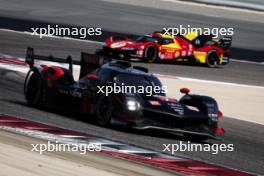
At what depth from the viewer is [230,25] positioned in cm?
3862

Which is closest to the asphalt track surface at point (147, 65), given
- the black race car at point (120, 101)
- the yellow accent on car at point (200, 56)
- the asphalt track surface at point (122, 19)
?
the asphalt track surface at point (122, 19)

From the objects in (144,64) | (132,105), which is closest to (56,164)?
(132,105)

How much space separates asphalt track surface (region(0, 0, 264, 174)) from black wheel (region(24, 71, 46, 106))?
284 millimetres

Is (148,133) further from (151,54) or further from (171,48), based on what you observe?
(171,48)

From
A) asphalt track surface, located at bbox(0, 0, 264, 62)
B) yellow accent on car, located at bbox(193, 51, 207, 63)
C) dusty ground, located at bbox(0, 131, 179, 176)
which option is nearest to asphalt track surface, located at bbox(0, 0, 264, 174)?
asphalt track surface, located at bbox(0, 0, 264, 62)

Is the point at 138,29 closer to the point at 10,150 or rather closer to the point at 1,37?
the point at 1,37

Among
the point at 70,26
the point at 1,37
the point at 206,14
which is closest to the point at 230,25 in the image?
the point at 206,14

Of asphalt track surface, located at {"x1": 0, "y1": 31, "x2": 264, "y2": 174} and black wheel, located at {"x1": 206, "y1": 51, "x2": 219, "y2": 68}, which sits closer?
asphalt track surface, located at {"x1": 0, "y1": 31, "x2": 264, "y2": 174}

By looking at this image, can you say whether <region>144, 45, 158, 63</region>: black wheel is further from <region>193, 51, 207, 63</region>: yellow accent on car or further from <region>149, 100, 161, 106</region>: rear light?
<region>149, 100, 161, 106</region>: rear light

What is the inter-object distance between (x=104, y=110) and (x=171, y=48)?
44.5ft

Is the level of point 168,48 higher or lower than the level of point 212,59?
higher

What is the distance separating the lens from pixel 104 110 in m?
15.2

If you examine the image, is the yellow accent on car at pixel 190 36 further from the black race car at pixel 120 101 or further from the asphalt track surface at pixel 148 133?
the black race car at pixel 120 101

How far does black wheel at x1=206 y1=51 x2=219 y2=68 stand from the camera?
95.9 feet
